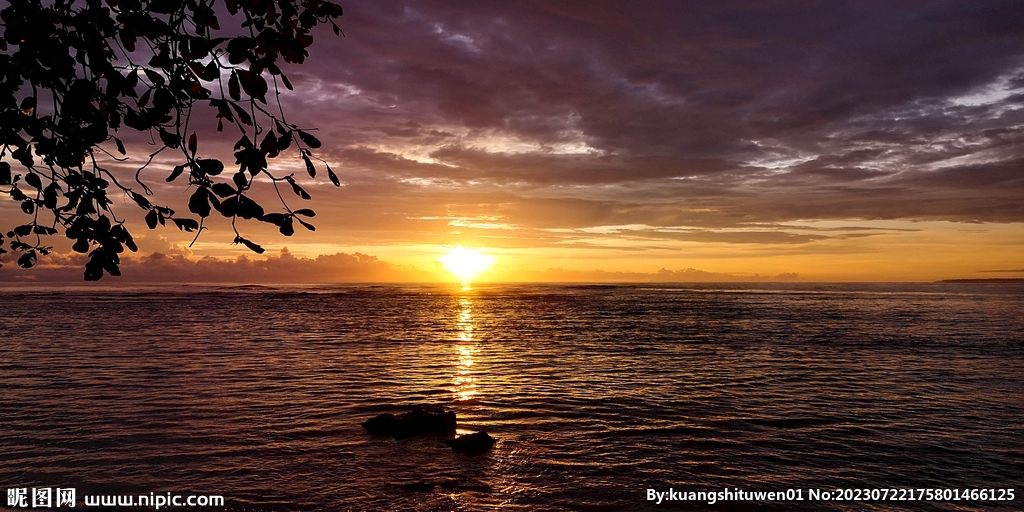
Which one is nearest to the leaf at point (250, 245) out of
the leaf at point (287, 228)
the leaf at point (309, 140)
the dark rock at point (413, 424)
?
the leaf at point (287, 228)


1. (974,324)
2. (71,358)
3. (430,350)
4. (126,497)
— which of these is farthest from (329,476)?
(974,324)

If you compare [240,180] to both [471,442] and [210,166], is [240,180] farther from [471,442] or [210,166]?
[471,442]

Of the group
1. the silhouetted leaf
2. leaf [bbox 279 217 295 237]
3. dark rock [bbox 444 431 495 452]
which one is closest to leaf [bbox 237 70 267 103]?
leaf [bbox 279 217 295 237]

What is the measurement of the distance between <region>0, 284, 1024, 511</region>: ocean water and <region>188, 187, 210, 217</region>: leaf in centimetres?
846

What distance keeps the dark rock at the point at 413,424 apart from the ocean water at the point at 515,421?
419 millimetres

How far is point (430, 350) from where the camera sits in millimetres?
32781

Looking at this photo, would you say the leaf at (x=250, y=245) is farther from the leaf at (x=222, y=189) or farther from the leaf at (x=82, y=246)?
the leaf at (x=82, y=246)

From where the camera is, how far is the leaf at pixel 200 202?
2986 mm

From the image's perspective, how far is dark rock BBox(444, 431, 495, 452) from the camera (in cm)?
1323

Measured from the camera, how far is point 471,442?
524 inches

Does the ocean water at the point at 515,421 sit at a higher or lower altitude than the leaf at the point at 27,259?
lower

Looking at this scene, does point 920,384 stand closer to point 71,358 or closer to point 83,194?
point 83,194

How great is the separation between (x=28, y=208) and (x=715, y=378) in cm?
2332

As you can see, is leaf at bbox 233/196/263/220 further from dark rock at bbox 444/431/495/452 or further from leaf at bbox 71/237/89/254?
dark rock at bbox 444/431/495/452
